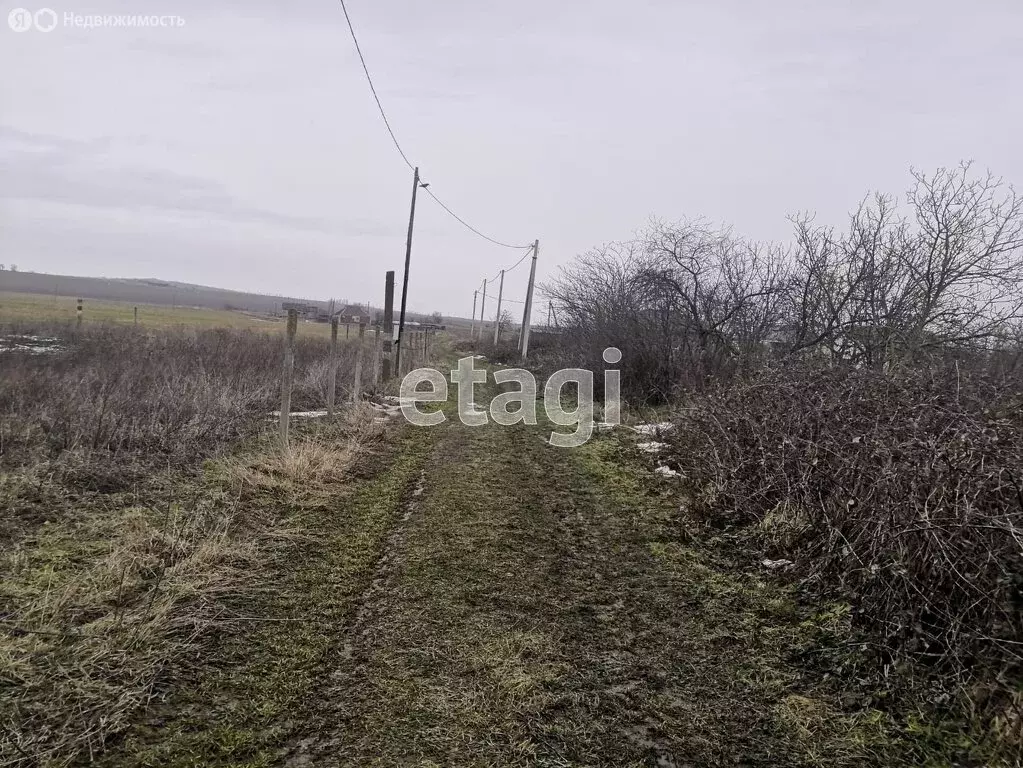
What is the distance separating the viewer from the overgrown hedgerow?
2576 mm

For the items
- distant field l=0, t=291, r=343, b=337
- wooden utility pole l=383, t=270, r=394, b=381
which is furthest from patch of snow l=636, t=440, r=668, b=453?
distant field l=0, t=291, r=343, b=337

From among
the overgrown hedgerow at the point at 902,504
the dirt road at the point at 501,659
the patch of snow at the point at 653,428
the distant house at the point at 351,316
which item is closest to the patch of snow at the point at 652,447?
the patch of snow at the point at 653,428

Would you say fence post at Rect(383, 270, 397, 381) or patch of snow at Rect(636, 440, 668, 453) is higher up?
fence post at Rect(383, 270, 397, 381)

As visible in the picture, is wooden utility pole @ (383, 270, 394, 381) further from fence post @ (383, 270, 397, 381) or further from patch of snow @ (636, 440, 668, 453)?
patch of snow @ (636, 440, 668, 453)

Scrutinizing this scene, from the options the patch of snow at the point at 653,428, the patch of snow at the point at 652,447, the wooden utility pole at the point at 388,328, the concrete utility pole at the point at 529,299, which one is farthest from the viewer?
the concrete utility pole at the point at 529,299

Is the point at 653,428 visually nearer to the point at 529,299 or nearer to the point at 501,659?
the point at 501,659

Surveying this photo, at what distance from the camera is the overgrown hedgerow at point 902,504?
2576 mm

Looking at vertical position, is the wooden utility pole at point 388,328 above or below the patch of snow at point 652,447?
above

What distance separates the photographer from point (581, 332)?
1758 centimetres

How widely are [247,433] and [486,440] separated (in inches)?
130

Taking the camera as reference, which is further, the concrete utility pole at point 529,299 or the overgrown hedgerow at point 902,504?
the concrete utility pole at point 529,299

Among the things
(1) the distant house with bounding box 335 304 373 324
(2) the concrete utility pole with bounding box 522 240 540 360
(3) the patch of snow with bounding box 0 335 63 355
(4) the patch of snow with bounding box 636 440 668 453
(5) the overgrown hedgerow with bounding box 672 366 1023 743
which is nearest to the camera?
(5) the overgrown hedgerow with bounding box 672 366 1023 743

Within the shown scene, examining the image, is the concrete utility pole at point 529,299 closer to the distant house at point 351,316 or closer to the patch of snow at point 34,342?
the distant house at point 351,316

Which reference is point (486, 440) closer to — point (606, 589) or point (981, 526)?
point (606, 589)
